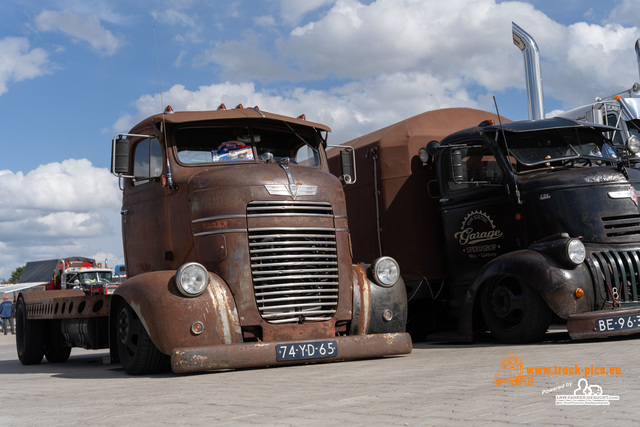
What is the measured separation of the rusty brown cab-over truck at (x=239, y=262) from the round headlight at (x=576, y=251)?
2.06 metres

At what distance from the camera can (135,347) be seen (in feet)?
28.4

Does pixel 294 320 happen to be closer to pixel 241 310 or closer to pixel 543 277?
pixel 241 310

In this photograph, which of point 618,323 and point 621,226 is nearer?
point 618,323

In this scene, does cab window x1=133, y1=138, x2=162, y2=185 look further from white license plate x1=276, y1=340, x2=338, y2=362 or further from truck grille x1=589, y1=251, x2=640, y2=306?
truck grille x1=589, y1=251, x2=640, y2=306

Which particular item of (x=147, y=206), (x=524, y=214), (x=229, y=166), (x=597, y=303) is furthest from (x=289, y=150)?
(x=597, y=303)

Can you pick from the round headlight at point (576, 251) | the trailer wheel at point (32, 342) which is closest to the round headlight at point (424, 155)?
the round headlight at point (576, 251)

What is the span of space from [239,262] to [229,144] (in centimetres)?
180

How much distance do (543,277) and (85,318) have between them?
6.13 metres

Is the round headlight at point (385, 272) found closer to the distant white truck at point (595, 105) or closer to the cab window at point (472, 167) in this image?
the cab window at point (472, 167)

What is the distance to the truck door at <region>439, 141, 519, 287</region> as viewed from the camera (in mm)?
10703

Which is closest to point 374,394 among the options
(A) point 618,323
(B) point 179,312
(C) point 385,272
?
(B) point 179,312

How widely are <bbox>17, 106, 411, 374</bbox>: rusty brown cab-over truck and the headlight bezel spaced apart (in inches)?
0.5

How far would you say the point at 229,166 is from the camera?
922 centimetres

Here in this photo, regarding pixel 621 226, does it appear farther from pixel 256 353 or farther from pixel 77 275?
pixel 77 275
